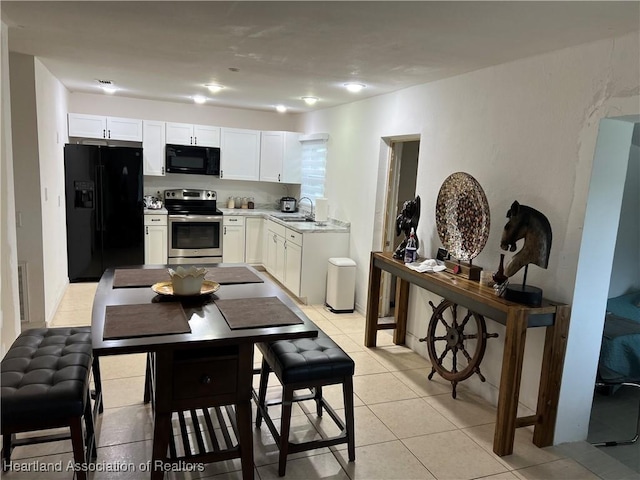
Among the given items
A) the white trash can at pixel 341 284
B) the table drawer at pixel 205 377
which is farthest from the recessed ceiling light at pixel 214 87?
the table drawer at pixel 205 377

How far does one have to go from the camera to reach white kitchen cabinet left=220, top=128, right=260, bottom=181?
638cm

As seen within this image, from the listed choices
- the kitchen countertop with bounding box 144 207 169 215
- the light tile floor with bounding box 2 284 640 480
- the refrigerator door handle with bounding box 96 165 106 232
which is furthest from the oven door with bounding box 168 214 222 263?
the light tile floor with bounding box 2 284 640 480

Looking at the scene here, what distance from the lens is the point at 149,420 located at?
2721 mm

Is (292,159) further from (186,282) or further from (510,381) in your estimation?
(510,381)

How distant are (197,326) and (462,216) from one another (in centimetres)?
200

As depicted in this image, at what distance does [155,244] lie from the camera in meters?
5.90

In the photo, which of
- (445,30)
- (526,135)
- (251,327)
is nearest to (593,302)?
(526,135)

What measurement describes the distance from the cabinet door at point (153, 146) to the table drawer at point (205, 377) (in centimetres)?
452

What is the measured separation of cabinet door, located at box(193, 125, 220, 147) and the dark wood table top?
3877 mm

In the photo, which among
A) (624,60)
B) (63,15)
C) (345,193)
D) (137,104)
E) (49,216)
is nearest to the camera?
(624,60)

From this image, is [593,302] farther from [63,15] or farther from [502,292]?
[63,15]

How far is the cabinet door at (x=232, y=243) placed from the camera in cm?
627

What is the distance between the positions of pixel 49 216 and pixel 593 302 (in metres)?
4.35

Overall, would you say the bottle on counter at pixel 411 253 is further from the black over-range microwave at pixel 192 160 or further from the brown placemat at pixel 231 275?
the black over-range microwave at pixel 192 160
